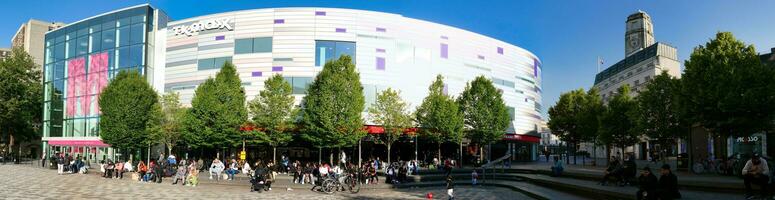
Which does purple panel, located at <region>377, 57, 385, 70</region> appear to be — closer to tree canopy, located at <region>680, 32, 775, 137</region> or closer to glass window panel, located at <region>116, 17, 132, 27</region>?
tree canopy, located at <region>680, 32, 775, 137</region>

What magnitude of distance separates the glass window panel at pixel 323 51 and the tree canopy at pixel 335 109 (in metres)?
5.63

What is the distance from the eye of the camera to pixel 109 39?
4916cm

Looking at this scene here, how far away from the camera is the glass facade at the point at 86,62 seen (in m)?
47.3

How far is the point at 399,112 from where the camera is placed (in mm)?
36688

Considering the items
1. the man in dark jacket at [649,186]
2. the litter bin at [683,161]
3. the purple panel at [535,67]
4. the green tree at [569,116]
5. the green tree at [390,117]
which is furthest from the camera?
the purple panel at [535,67]

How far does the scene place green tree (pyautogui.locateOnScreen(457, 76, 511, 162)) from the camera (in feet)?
127

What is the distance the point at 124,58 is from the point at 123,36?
2308mm

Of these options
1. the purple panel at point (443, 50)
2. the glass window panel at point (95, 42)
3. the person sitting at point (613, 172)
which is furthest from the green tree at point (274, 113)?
the glass window panel at point (95, 42)

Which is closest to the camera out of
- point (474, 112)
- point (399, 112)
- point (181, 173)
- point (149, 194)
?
point (149, 194)

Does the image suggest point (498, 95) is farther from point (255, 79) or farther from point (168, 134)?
point (168, 134)

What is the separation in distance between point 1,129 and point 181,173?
153ft

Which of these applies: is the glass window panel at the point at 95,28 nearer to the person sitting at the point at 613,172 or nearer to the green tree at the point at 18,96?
the green tree at the point at 18,96

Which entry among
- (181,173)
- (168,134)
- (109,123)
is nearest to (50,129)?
(109,123)

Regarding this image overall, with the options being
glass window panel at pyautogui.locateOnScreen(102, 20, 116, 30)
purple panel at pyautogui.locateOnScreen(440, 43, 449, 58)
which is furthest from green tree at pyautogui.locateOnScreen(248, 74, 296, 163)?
glass window panel at pyautogui.locateOnScreen(102, 20, 116, 30)
